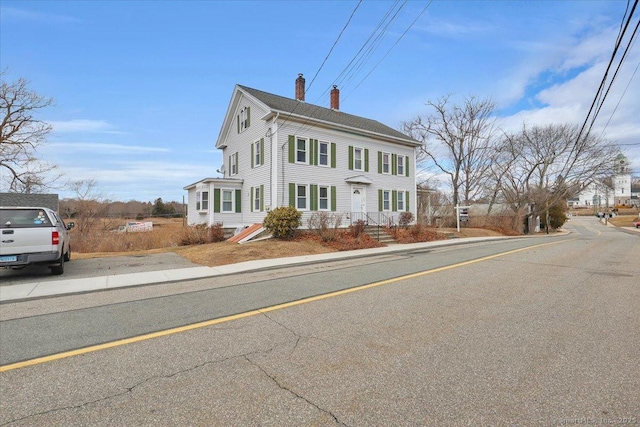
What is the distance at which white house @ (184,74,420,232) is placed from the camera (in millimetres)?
18688

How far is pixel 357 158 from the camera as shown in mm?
21828

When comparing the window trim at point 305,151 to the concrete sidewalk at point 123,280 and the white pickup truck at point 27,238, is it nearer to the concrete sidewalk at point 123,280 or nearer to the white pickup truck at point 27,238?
the concrete sidewalk at point 123,280

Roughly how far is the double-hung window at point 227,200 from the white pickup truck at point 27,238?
12142 mm

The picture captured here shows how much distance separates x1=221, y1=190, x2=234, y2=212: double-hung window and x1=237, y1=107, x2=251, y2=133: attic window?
4464 millimetres

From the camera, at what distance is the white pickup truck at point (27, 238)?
26.5 feet

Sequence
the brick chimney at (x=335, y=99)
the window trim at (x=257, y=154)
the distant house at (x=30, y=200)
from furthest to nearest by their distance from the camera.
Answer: the brick chimney at (x=335, y=99)
the distant house at (x=30, y=200)
the window trim at (x=257, y=154)

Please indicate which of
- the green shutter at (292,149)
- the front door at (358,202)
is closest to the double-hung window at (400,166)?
the front door at (358,202)

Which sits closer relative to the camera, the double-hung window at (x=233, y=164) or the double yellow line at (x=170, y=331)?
the double yellow line at (x=170, y=331)

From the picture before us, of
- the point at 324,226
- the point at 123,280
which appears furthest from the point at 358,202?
the point at 123,280

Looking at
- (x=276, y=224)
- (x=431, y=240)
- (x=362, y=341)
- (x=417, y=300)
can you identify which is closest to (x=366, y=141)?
(x=431, y=240)

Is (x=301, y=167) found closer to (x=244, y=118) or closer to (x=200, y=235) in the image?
(x=244, y=118)

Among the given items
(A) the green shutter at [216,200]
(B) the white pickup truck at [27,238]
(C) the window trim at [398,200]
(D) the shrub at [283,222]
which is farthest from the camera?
(C) the window trim at [398,200]

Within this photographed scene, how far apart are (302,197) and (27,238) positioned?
12.7 meters

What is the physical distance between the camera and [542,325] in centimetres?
466
